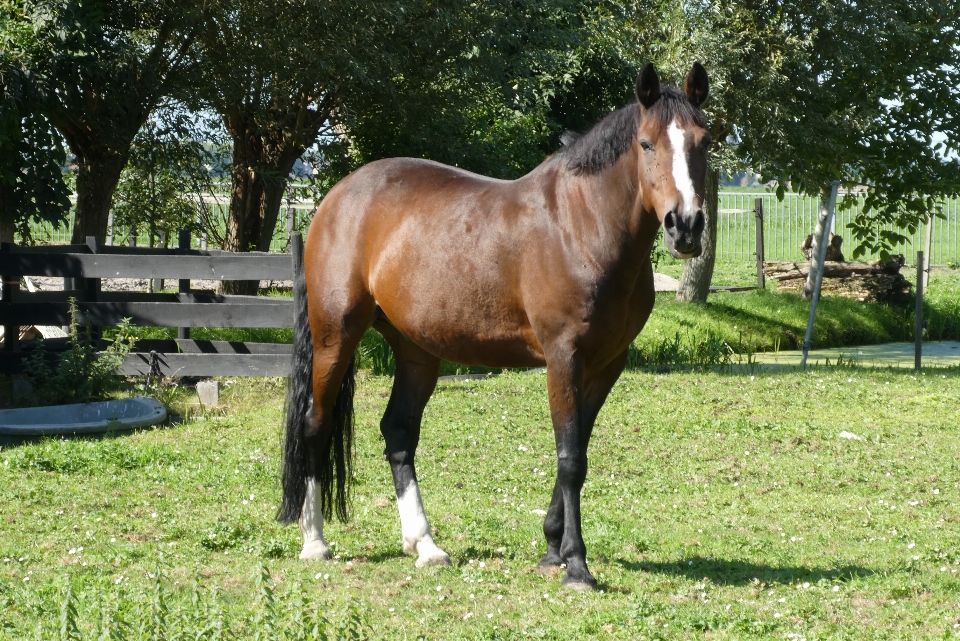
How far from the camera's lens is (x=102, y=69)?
407 inches

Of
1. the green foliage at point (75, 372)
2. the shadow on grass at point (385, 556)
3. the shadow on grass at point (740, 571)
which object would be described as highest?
the green foliage at point (75, 372)

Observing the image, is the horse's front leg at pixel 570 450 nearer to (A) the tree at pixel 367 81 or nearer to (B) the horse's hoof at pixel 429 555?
(B) the horse's hoof at pixel 429 555

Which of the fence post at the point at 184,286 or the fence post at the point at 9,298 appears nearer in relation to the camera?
the fence post at the point at 9,298

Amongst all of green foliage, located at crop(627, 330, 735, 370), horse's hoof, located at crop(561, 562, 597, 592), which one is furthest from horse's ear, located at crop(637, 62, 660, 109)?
green foliage, located at crop(627, 330, 735, 370)

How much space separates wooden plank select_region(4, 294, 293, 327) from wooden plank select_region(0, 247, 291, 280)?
272 mm

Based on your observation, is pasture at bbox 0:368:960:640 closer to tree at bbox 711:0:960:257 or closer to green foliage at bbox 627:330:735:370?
green foliage at bbox 627:330:735:370

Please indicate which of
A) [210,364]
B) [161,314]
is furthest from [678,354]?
[161,314]

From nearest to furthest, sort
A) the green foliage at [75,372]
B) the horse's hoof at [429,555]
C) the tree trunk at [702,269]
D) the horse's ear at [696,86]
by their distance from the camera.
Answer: the horse's ear at [696,86]
the horse's hoof at [429,555]
the green foliage at [75,372]
the tree trunk at [702,269]

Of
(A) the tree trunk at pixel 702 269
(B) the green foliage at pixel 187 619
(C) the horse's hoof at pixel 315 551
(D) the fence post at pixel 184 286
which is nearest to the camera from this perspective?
(B) the green foliage at pixel 187 619

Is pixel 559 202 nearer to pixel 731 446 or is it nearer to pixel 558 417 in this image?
pixel 558 417

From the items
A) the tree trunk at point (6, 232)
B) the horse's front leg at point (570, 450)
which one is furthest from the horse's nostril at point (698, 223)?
the tree trunk at point (6, 232)

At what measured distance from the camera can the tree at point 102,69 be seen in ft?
32.4

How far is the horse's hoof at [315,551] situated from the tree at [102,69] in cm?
653

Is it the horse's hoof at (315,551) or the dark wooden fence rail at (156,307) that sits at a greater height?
the dark wooden fence rail at (156,307)
